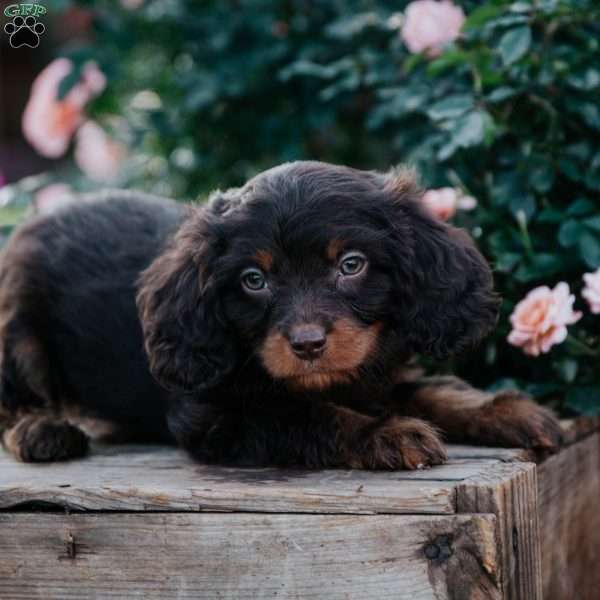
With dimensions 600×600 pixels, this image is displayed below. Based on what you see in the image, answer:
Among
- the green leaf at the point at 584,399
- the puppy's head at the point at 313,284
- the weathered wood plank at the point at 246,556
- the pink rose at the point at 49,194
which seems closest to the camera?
the weathered wood plank at the point at 246,556

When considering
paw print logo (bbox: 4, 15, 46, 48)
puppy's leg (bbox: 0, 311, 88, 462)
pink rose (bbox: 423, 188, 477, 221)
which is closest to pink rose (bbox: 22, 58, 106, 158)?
paw print logo (bbox: 4, 15, 46, 48)

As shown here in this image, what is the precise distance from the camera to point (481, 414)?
3436 millimetres

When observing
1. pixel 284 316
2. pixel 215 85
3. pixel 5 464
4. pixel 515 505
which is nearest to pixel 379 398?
pixel 284 316

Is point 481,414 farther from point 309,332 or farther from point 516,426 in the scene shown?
point 309,332

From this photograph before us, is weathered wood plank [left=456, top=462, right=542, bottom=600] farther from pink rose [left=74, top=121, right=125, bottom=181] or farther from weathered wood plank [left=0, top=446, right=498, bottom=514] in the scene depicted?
pink rose [left=74, top=121, right=125, bottom=181]

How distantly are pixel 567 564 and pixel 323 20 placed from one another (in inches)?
122

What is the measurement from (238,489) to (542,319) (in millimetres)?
1343

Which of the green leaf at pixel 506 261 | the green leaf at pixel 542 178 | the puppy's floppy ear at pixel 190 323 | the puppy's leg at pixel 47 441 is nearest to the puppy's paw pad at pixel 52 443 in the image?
the puppy's leg at pixel 47 441

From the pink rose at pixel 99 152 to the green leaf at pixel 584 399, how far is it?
3.23 meters

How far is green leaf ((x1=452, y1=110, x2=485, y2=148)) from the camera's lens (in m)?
3.99

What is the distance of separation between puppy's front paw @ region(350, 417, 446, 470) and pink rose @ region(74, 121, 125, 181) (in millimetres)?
3633

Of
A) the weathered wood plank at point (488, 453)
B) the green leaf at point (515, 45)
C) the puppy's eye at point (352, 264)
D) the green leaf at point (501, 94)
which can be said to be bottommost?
the weathered wood plank at point (488, 453)

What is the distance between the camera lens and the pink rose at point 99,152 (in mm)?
6586

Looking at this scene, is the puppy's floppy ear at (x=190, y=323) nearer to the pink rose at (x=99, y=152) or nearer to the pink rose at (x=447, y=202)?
the pink rose at (x=447, y=202)
